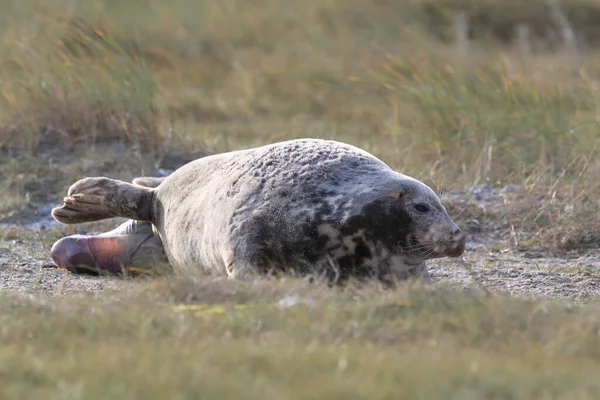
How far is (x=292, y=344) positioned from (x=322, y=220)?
1.33 m

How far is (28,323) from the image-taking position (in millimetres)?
4168

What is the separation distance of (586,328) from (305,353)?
102 centimetres

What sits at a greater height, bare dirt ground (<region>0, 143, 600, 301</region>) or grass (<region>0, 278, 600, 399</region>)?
grass (<region>0, 278, 600, 399</region>)

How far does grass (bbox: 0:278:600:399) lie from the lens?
3.24 metres

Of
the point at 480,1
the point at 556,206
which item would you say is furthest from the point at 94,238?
the point at 480,1

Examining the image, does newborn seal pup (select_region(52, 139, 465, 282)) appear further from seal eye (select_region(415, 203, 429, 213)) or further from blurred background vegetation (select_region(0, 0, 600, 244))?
blurred background vegetation (select_region(0, 0, 600, 244))

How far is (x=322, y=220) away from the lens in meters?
5.04

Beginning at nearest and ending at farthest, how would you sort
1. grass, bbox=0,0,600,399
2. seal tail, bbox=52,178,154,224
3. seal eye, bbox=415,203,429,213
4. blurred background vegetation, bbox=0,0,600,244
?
grass, bbox=0,0,600,399 < seal eye, bbox=415,203,429,213 < seal tail, bbox=52,178,154,224 < blurred background vegetation, bbox=0,0,600,244

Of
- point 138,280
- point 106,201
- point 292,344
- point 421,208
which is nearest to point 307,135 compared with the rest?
point 106,201

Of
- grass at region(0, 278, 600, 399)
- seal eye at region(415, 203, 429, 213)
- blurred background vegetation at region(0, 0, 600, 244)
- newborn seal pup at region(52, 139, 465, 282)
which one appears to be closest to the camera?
grass at region(0, 278, 600, 399)

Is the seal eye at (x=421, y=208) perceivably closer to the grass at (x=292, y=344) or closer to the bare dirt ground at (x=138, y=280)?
the bare dirt ground at (x=138, y=280)

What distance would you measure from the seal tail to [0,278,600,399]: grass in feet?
5.00

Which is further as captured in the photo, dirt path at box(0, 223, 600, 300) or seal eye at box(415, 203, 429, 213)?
dirt path at box(0, 223, 600, 300)

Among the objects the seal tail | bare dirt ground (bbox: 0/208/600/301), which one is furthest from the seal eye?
the seal tail
